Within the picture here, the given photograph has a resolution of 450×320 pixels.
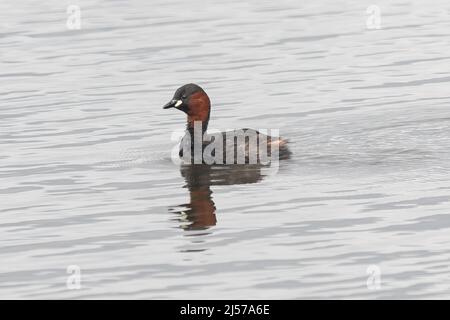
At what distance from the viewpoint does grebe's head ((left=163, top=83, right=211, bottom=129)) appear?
17016 mm

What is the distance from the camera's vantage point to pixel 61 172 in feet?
51.8

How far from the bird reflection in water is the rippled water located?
0.11 feet

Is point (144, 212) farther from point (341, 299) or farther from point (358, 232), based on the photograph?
point (341, 299)

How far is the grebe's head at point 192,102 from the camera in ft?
55.8

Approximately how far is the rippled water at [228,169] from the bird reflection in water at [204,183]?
0.03m

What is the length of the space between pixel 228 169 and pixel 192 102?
1591 mm
